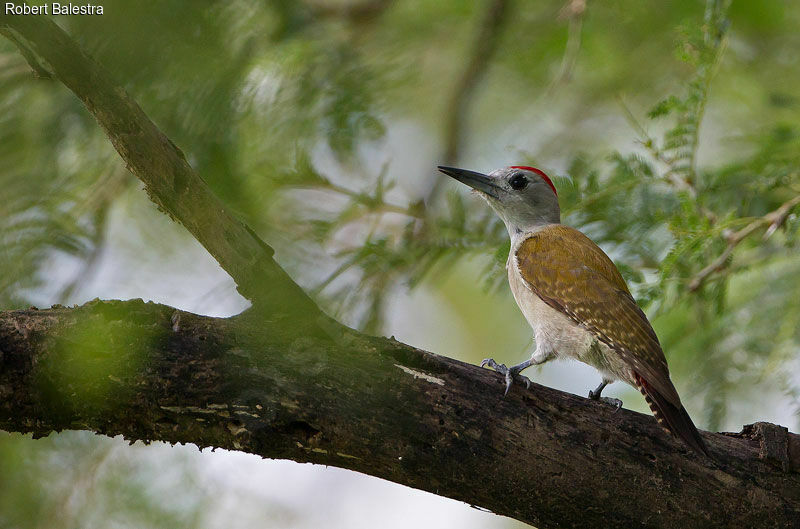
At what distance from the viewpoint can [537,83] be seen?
6383 millimetres

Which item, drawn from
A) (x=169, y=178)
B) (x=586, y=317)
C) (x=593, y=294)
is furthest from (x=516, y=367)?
(x=169, y=178)

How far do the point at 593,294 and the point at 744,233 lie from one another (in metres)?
0.72

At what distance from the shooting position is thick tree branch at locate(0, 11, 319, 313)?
2.21 m

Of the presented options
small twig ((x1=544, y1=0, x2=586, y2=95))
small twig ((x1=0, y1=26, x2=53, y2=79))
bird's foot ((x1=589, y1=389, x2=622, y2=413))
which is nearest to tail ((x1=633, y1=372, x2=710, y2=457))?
bird's foot ((x1=589, y1=389, x2=622, y2=413))

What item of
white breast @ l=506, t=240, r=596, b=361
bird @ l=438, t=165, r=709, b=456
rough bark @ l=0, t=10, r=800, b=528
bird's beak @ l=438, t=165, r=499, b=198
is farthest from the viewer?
bird's beak @ l=438, t=165, r=499, b=198

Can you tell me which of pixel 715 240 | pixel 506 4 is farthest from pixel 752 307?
pixel 506 4

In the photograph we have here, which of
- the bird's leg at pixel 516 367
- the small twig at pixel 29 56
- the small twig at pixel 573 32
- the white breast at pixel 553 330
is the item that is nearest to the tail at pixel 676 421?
the bird's leg at pixel 516 367

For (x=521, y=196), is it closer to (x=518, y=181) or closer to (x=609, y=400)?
(x=518, y=181)

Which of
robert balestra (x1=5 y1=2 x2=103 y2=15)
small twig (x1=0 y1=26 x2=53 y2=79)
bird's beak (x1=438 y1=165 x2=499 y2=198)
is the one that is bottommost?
robert balestra (x1=5 y1=2 x2=103 y2=15)

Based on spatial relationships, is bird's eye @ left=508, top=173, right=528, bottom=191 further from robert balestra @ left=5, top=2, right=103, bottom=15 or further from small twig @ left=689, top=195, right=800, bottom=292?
robert balestra @ left=5, top=2, right=103, bottom=15

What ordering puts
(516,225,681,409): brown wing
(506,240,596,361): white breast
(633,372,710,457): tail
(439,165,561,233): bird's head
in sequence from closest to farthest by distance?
1. (633,372,710,457): tail
2. (516,225,681,409): brown wing
3. (506,240,596,361): white breast
4. (439,165,561,233): bird's head

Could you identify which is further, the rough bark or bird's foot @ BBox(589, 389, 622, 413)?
bird's foot @ BBox(589, 389, 622, 413)

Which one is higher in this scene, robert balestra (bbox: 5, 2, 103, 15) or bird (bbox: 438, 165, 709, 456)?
bird (bbox: 438, 165, 709, 456)

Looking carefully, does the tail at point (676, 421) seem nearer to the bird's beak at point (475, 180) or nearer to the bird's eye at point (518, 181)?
the bird's beak at point (475, 180)
